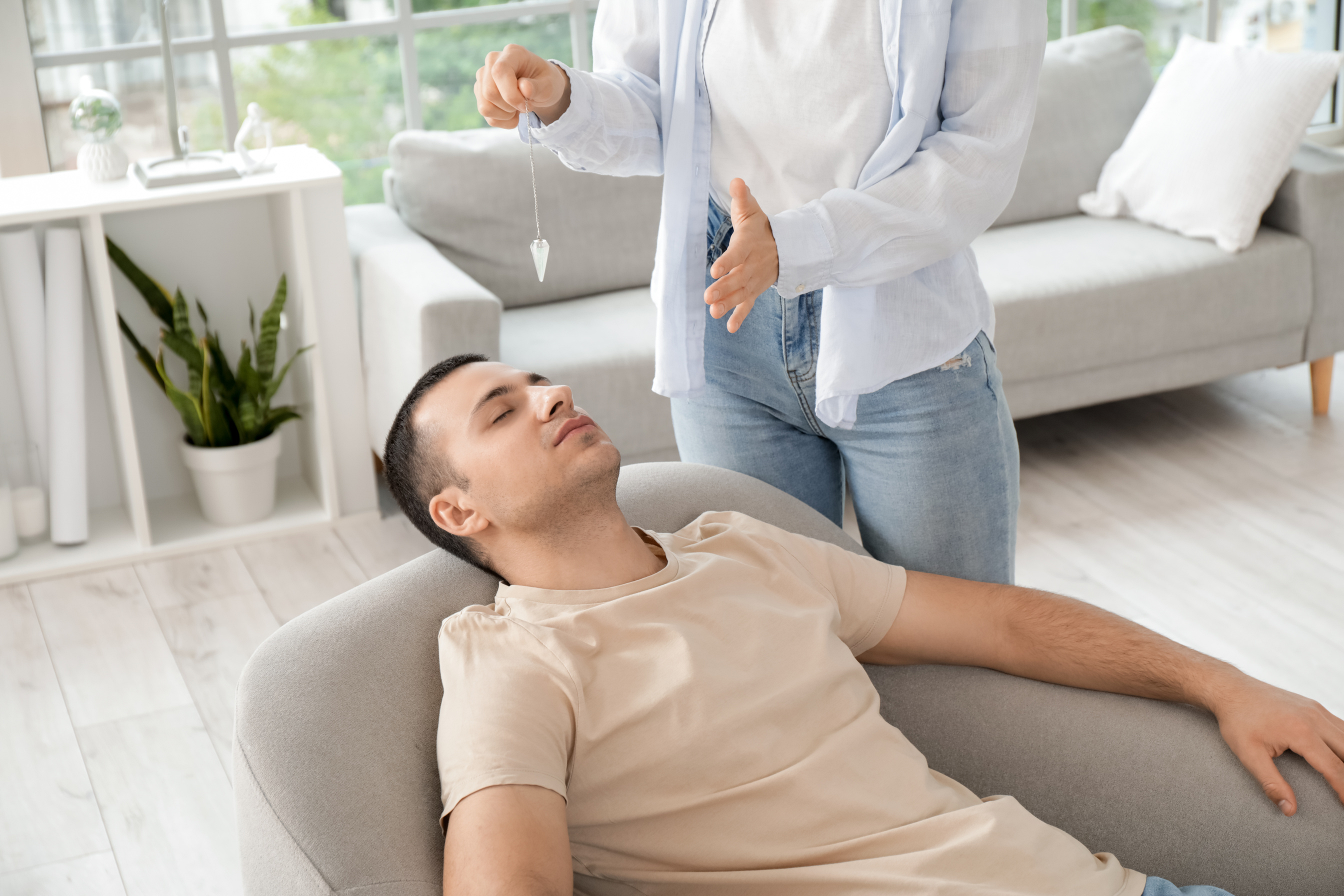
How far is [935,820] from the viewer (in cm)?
121

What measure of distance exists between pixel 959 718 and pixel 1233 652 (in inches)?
45.3

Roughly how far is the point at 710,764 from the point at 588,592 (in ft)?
0.70

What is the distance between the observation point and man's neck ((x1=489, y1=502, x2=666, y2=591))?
4.44ft

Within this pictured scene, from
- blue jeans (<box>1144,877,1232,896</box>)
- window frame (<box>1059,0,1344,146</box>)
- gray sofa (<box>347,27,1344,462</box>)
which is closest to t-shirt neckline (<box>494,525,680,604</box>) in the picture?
blue jeans (<box>1144,877,1232,896</box>)

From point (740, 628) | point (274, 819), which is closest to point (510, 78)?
point (740, 628)

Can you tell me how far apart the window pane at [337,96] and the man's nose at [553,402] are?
2290 mm

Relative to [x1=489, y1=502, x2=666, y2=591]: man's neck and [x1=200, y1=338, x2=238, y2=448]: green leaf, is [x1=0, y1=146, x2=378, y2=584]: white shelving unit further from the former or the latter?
[x1=489, y1=502, x2=666, y2=591]: man's neck

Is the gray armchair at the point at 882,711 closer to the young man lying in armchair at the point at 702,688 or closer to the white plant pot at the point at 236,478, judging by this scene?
the young man lying in armchair at the point at 702,688

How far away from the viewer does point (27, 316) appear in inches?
111

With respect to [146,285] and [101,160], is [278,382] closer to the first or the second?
[146,285]

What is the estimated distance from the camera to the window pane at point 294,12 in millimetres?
3273

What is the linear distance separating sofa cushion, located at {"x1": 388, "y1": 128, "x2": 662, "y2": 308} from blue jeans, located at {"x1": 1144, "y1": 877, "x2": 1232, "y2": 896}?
213 centimetres

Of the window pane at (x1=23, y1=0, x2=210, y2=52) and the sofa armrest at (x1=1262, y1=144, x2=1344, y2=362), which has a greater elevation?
the window pane at (x1=23, y1=0, x2=210, y2=52)

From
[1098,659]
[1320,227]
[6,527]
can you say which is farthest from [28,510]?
[1320,227]
